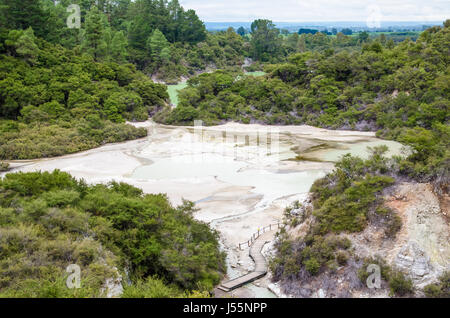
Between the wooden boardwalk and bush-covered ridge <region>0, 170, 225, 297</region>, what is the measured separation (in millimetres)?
630

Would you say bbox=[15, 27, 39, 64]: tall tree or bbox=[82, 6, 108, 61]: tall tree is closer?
bbox=[15, 27, 39, 64]: tall tree

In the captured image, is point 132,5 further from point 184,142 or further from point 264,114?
point 184,142

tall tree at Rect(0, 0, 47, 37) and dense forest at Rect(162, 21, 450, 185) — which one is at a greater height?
tall tree at Rect(0, 0, 47, 37)

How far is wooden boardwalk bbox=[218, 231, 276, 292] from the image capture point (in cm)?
1683

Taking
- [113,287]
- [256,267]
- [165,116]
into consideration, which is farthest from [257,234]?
[165,116]

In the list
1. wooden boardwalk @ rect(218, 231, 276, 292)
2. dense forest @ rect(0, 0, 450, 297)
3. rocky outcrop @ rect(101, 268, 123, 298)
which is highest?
dense forest @ rect(0, 0, 450, 297)

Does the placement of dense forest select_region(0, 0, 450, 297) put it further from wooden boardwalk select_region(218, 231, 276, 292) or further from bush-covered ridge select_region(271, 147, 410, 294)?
wooden boardwalk select_region(218, 231, 276, 292)

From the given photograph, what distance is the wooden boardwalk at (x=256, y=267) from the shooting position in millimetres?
16828

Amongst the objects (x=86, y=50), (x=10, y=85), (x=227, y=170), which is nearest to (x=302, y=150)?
(x=227, y=170)

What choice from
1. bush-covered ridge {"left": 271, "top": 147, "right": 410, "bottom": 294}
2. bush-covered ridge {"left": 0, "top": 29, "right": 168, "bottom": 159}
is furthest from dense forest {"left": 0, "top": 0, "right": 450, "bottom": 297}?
bush-covered ridge {"left": 0, "top": 29, "right": 168, "bottom": 159}

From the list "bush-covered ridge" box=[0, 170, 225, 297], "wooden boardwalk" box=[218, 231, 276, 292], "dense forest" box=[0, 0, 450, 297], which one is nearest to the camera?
"bush-covered ridge" box=[0, 170, 225, 297]

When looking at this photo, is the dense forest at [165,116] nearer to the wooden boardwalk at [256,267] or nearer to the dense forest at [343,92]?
the dense forest at [343,92]

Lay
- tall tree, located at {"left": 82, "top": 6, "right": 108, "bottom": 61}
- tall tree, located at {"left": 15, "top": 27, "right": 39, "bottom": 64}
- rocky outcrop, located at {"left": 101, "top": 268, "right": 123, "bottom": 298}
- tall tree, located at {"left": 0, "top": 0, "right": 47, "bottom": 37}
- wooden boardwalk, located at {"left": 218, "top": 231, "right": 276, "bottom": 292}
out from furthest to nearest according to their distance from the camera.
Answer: tall tree, located at {"left": 82, "top": 6, "right": 108, "bottom": 61} → tall tree, located at {"left": 0, "top": 0, "right": 47, "bottom": 37} → tall tree, located at {"left": 15, "top": 27, "right": 39, "bottom": 64} → wooden boardwalk, located at {"left": 218, "top": 231, "right": 276, "bottom": 292} → rocky outcrop, located at {"left": 101, "top": 268, "right": 123, "bottom": 298}
